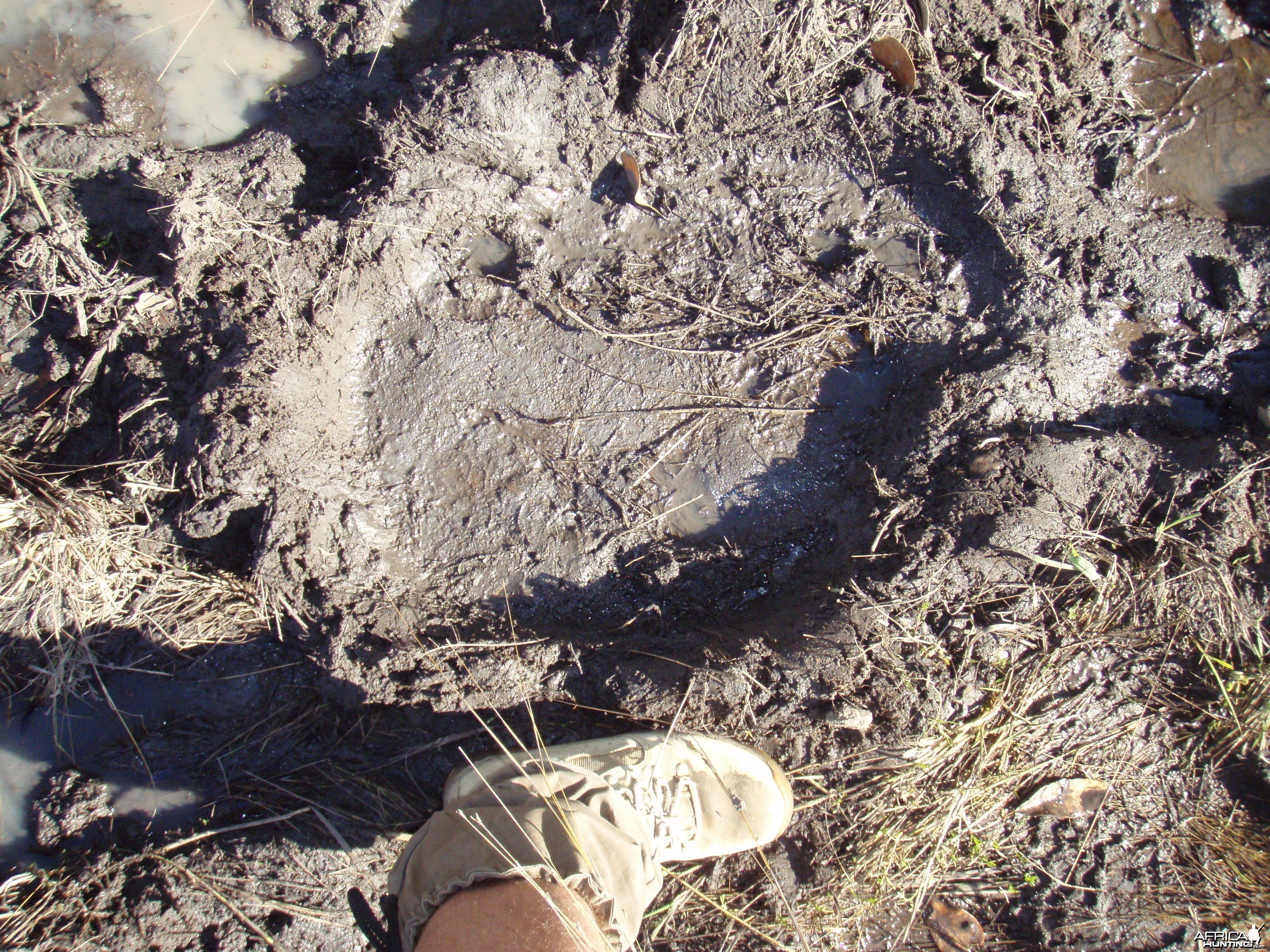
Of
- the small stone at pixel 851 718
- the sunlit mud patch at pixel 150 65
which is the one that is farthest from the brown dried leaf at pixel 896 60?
the small stone at pixel 851 718

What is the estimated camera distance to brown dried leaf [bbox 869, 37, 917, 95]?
9.27 feet

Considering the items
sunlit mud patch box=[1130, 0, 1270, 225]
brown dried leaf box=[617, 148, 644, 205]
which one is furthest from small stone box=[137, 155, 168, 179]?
sunlit mud patch box=[1130, 0, 1270, 225]

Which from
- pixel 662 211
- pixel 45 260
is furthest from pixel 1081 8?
pixel 45 260

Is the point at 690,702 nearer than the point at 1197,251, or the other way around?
the point at 690,702

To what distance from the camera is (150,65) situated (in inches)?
117

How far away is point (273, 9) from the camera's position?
Result: 2953 mm

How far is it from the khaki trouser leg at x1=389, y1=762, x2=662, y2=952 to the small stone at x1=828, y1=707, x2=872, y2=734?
34.8 inches

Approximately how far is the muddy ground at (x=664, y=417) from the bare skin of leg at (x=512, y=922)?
89 cm

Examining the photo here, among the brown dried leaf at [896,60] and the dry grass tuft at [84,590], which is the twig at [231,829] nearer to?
the dry grass tuft at [84,590]

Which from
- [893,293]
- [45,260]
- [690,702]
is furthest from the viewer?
[893,293]

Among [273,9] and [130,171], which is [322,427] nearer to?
[130,171]

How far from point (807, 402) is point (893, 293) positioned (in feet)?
2.07

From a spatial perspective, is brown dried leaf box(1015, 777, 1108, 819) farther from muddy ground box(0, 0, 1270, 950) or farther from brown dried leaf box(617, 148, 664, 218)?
brown dried leaf box(617, 148, 664, 218)

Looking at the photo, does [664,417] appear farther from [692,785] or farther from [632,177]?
[692,785]
